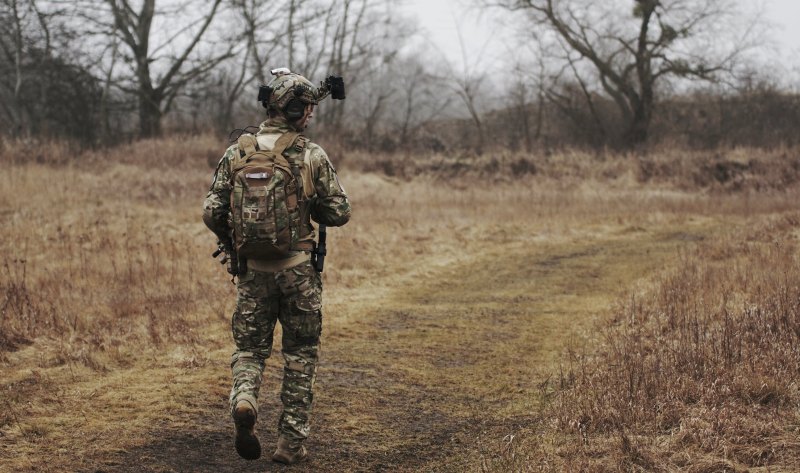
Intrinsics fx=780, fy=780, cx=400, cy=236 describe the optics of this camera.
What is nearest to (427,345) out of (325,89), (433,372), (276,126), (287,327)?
(433,372)

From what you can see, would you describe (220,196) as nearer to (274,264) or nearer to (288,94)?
(274,264)

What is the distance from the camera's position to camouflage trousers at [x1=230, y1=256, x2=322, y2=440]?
170 inches

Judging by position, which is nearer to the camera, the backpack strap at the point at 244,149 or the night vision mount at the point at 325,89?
the backpack strap at the point at 244,149

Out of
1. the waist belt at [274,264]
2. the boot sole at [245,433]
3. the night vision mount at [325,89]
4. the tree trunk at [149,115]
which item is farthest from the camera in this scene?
the tree trunk at [149,115]

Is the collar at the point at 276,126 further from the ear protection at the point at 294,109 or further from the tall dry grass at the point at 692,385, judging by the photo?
the tall dry grass at the point at 692,385

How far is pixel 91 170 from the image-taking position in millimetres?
18656

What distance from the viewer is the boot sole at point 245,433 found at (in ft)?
12.8

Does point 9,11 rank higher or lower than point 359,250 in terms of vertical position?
higher

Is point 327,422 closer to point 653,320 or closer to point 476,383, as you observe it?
point 476,383

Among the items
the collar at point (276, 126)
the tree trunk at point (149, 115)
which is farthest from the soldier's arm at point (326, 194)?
the tree trunk at point (149, 115)

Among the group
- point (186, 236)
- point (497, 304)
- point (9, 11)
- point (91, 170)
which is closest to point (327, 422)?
point (497, 304)

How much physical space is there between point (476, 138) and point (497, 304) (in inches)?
1037

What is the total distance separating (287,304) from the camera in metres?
4.36

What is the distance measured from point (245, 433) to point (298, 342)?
0.67 meters
